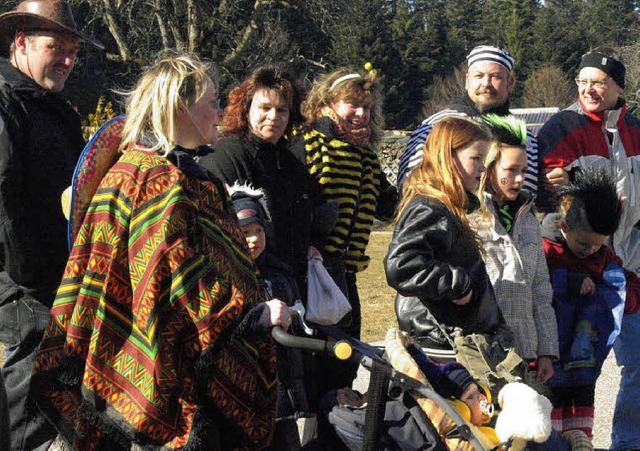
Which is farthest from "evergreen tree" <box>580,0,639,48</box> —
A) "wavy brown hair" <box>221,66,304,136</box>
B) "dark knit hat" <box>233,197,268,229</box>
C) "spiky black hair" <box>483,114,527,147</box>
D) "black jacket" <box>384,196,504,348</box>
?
"dark knit hat" <box>233,197,268,229</box>

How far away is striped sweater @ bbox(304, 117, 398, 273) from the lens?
4.89m

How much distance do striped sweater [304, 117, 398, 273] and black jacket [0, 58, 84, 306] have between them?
4.55 feet

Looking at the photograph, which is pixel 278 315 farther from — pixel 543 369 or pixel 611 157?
pixel 611 157

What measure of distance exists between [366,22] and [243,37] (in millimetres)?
22091

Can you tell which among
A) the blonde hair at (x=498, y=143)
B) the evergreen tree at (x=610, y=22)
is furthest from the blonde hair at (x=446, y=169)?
the evergreen tree at (x=610, y=22)

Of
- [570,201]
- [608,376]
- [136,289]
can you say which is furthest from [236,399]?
[608,376]

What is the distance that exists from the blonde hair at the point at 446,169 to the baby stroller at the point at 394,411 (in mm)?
679

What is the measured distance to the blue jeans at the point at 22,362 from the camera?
3.79 metres

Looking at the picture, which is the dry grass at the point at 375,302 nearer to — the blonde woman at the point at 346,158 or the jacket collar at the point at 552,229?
the blonde woman at the point at 346,158

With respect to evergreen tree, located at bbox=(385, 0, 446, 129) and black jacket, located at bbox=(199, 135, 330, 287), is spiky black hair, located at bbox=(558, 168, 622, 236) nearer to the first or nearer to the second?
black jacket, located at bbox=(199, 135, 330, 287)

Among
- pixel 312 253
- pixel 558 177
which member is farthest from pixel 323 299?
pixel 558 177

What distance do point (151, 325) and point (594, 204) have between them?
2775mm

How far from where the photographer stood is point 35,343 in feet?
12.6

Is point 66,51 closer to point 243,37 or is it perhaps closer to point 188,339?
point 188,339
